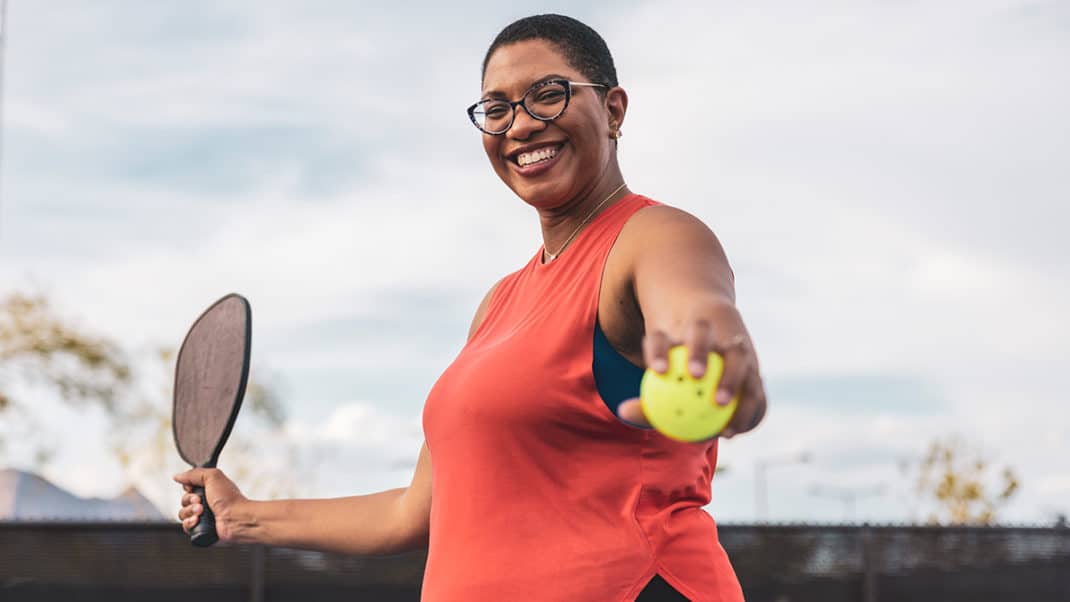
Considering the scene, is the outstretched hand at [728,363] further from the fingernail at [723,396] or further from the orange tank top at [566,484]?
the orange tank top at [566,484]

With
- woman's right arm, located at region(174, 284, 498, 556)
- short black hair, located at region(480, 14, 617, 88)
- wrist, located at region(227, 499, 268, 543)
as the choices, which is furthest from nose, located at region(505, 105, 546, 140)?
wrist, located at region(227, 499, 268, 543)

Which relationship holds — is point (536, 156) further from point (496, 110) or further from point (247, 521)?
point (247, 521)

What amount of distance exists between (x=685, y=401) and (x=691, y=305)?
0.26m

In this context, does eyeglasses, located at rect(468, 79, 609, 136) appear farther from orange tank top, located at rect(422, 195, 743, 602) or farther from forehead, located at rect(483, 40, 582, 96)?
orange tank top, located at rect(422, 195, 743, 602)

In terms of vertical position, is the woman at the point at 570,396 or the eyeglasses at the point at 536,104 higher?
the eyeglasses at the point at 536,104

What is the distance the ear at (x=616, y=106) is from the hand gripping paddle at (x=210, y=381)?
134 cm

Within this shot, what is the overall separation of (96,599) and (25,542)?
759 millimetres

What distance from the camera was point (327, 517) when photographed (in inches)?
121

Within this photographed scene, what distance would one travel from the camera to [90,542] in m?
10.7

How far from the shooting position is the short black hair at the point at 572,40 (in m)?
2.41

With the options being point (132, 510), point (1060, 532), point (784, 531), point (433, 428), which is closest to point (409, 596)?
point (784, 531)

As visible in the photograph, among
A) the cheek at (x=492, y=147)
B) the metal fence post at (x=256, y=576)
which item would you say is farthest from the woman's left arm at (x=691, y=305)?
the metal fence post at (x=256, y=576)

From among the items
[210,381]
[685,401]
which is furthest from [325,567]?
[685,401]

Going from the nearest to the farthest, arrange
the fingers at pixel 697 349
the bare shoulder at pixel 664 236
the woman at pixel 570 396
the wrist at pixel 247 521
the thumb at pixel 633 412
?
1. the fingers at pixel 697 349
2. the thumb at pixel 633 412
3. the bare shoulder at pixel 664 236
4. the woman at pixel 570 396
5. the wrist at pixel 247 521
